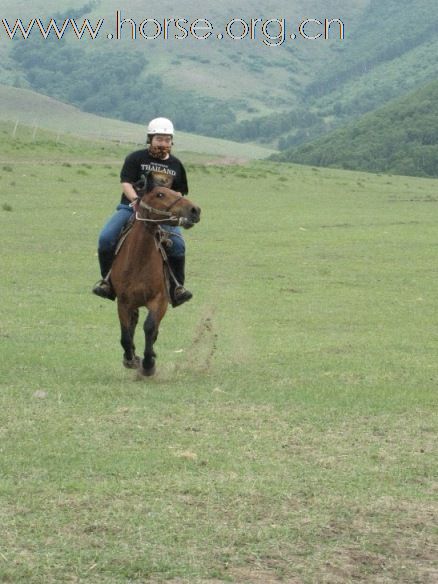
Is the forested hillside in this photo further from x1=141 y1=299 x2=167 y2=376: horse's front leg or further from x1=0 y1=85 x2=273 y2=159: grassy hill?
x1=141 y1=299 x2=167 y2=376: horse's front leg

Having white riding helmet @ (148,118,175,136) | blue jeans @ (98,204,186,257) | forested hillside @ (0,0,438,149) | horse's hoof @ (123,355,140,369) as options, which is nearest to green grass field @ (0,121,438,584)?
horse's hoof @ (123,355,140,369)

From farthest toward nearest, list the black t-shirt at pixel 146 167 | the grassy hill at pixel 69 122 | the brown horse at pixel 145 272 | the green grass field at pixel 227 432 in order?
the grassy hill at pixel 69 122, the black t-shirt at pixel 146 167, the brown horse at pixel 145 272, the green grass field at pixel 227 432

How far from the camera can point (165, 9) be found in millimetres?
194375

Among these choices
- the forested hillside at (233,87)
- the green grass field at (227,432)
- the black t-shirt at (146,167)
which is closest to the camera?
the green grass field at (227,432)

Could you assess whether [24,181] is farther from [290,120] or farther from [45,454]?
[290,120]

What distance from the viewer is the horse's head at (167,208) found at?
10.7m

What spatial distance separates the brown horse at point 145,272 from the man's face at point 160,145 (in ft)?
1.45

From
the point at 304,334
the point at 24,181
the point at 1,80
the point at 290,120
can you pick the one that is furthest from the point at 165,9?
the point at 304,334

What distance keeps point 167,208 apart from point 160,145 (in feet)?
2.60

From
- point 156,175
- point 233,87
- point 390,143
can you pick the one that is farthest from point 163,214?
point 233,87

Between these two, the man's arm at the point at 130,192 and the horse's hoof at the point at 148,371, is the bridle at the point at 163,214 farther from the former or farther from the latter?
the horse's hoof at the point at 148,371

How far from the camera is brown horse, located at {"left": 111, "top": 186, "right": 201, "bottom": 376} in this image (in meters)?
11.0

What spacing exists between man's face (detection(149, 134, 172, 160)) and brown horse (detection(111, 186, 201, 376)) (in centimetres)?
44

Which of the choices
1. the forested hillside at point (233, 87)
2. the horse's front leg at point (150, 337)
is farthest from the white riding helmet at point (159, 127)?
the forested hillside at point (233, 87)
